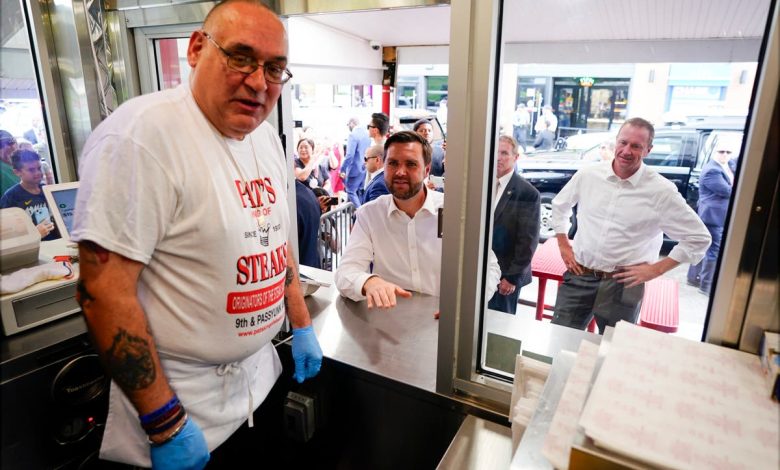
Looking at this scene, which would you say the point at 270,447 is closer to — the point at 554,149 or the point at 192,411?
the point at 192,411

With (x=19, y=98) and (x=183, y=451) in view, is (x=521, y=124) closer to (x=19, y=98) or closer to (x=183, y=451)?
A: (x=183, y=451)

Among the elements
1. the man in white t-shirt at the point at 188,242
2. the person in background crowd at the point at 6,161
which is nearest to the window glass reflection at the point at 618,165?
the man in white t-shirt at the point at 188,242

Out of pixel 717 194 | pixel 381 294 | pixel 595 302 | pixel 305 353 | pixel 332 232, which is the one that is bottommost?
pixel 332 232

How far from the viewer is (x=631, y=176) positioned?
2.17m

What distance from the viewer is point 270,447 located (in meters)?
1.93

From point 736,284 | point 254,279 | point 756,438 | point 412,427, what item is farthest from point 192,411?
point 736,284

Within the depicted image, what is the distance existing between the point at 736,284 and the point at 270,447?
1739mm

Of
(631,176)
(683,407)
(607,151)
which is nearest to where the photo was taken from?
(683,407)

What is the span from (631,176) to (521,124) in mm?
965

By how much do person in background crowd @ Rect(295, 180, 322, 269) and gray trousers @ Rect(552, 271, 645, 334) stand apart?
167cm

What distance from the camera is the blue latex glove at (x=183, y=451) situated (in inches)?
45.5

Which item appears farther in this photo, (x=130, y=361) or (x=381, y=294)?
(x=381, y=294)

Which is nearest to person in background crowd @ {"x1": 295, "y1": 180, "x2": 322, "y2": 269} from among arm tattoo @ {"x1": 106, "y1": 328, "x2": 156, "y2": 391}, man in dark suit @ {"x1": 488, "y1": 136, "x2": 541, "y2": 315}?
man in dark suit @ {"x1": 488, "y1": 136, "x2": 541, "y2": 315}

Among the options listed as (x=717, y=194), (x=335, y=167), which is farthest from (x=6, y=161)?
(x=335, y=167)
